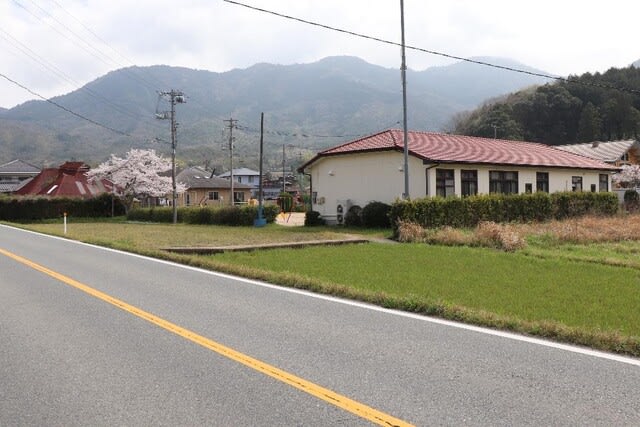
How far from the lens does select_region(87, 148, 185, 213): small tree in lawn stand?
56094 millimetres

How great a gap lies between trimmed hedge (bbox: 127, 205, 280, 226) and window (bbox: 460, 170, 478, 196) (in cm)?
1294

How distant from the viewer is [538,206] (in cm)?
2717

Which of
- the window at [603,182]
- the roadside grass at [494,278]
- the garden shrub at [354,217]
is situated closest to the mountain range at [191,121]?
the window at [603,182]

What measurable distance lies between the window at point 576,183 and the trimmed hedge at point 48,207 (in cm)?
4086

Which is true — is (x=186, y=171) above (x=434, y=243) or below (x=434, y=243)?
above

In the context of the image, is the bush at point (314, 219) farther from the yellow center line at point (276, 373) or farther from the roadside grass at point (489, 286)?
the yellow center line at point (276, 373)

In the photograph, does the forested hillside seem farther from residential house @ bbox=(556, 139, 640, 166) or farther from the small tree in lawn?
the small tree in lawn

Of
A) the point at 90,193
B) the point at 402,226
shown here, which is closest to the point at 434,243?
the point at 402,226

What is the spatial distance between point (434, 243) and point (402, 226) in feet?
6.54

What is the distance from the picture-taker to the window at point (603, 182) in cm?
3916

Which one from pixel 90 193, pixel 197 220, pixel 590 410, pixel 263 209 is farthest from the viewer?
pixel 90 193

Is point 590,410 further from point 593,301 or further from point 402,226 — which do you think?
point 402,226

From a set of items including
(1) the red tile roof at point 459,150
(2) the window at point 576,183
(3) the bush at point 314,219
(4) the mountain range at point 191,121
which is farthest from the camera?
(4) the mountain range at point 191,121

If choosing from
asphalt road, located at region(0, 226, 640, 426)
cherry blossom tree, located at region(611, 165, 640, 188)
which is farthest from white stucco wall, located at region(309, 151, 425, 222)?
cherry blossom tree, located at region(611, 165, 640, 188)
